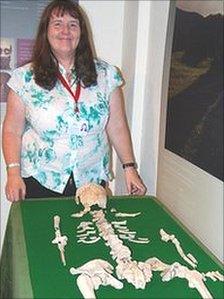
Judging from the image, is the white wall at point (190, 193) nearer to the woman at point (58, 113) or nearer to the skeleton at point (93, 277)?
the woman at point (58, 113)

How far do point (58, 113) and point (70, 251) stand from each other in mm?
682

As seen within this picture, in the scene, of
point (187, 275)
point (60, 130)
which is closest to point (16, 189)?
point (60, 130)

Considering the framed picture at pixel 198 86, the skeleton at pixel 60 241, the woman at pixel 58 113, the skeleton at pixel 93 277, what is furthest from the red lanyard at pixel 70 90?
the skeleton at pixel 93 277

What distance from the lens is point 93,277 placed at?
100cm

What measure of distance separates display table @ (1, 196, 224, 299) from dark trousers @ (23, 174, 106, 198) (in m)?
0.19

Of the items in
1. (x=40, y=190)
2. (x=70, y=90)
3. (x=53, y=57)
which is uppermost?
(x=53, y=57)

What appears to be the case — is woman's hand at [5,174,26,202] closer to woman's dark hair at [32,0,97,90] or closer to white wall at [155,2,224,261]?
woman's dark hair at [32,0,97,90]

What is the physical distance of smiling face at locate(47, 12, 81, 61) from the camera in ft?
5.60

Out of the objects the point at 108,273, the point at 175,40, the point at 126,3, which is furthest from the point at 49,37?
the point at 108,273

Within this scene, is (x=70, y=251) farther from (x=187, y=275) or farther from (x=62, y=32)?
(x=62, y=32)

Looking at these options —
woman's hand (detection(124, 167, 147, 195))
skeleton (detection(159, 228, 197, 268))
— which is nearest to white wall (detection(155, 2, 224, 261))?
woman's hand (detection(124, 167, 147, 195))

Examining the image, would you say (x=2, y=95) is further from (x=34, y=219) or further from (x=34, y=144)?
(x=34, y=219)

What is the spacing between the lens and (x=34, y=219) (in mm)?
Result: 1388

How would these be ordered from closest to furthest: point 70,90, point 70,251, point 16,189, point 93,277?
point 93,277
point 70,251
point 16,189
point 70,90
